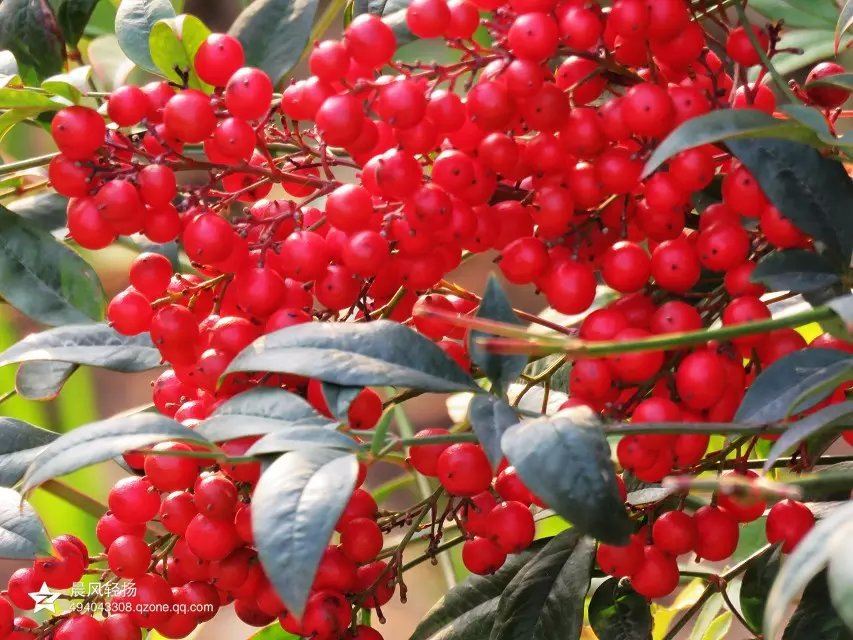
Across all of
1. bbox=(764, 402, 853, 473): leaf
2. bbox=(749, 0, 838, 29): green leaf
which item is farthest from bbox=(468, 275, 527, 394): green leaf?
bbox=(749, 0, 838, 29): green leaf

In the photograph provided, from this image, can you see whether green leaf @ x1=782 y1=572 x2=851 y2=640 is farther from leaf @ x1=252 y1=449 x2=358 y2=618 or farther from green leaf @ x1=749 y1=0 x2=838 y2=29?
green leaf @ x1=749 y1=0 x2=838 y2=29

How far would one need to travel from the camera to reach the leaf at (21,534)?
51 centimetres

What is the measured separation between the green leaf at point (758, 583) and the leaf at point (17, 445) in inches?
15.1

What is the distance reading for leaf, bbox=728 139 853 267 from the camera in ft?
1.50

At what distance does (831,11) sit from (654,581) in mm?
438

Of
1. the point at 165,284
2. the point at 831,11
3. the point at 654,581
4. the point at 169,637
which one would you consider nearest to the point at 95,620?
the point at 169,637

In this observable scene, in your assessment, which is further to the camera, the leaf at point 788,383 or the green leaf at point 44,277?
the green leaf at point 44,277

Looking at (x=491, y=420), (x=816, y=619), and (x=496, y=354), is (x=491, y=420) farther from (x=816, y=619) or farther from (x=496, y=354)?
(x=816, y=619)

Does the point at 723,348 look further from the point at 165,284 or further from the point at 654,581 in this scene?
the point at 165,284

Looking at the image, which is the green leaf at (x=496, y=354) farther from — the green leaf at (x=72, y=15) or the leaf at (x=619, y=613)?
the green leaf at (x=72, y=15)

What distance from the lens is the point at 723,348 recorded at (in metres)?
0.48

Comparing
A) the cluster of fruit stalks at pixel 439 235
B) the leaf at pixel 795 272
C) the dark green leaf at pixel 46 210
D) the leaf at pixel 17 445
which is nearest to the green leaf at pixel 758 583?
the cluster of fruit stalks at pixel 439 235

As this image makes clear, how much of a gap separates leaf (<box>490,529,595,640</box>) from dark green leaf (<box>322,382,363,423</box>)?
18cm

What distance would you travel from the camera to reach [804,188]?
46 centimetres
